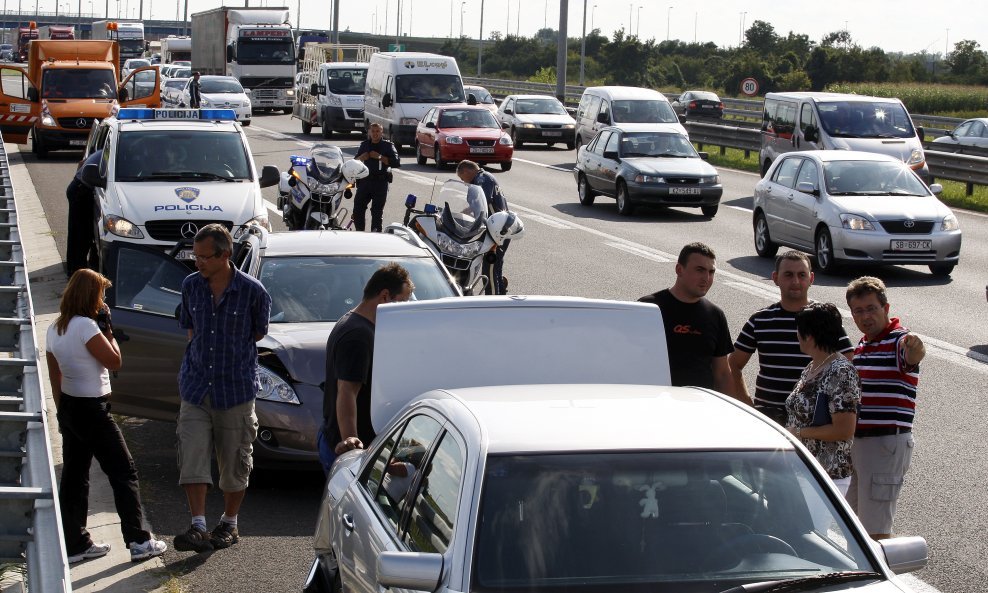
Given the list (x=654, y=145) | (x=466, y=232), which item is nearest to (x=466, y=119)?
(x=654, y=145)

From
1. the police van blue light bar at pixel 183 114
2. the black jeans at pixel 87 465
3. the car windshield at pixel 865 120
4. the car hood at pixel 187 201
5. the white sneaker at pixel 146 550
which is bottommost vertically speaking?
the white sneaker at pixel 146 550

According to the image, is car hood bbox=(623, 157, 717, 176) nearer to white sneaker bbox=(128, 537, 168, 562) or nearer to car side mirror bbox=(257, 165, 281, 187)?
car side mirror bbox=(257, 165, 281, 187)

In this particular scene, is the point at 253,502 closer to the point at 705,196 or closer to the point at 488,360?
the point at 488,360

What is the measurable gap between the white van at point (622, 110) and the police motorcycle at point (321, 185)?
15.9m

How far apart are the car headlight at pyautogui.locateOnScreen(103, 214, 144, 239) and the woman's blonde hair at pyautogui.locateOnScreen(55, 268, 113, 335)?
815 cm

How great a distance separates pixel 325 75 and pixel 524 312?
38409 mm

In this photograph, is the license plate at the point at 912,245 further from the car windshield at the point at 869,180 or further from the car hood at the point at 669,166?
the car hood at the point at 669,166

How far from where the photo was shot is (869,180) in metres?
18.8

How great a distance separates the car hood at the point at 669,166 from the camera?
24.4 metres

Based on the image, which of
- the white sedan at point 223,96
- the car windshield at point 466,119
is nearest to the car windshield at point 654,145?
the car windshield at point 466,119

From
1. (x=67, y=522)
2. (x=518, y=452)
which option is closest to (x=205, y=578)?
(x=67, y=522)

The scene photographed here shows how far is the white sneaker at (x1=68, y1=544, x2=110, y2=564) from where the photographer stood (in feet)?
22.9

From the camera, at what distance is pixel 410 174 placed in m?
31.6

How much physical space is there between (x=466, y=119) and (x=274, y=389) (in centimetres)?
2628
